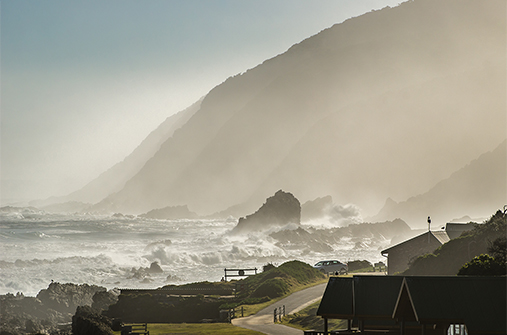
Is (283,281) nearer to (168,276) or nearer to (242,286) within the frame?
(242,286)

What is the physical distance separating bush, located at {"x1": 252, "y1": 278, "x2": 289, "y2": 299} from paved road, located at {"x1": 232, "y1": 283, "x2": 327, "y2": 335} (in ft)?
4.78

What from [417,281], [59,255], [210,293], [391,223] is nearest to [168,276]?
[210,293]

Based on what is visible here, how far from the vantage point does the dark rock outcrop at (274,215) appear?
135375 mm

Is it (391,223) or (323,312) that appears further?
(391,223)

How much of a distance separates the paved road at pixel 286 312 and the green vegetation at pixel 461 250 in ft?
31.5

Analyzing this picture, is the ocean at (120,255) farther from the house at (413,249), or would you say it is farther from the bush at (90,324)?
the house at (413,249)

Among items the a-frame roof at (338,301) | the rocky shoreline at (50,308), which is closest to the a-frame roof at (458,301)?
the a-frame roof at (338,301)

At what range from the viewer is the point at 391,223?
16575 cm

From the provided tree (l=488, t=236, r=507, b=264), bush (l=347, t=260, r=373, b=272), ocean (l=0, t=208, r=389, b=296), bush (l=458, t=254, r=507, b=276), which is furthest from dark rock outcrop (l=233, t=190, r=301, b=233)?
bush (l=458, t=254, r=507, b=276)

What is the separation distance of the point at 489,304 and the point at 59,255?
8324 centimetres

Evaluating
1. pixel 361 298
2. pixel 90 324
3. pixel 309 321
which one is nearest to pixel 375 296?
pixel 361 298

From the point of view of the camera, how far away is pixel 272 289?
47812 mm

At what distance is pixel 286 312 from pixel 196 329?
8.55 m

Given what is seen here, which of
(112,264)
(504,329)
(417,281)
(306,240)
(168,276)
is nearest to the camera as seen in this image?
(504,329)
